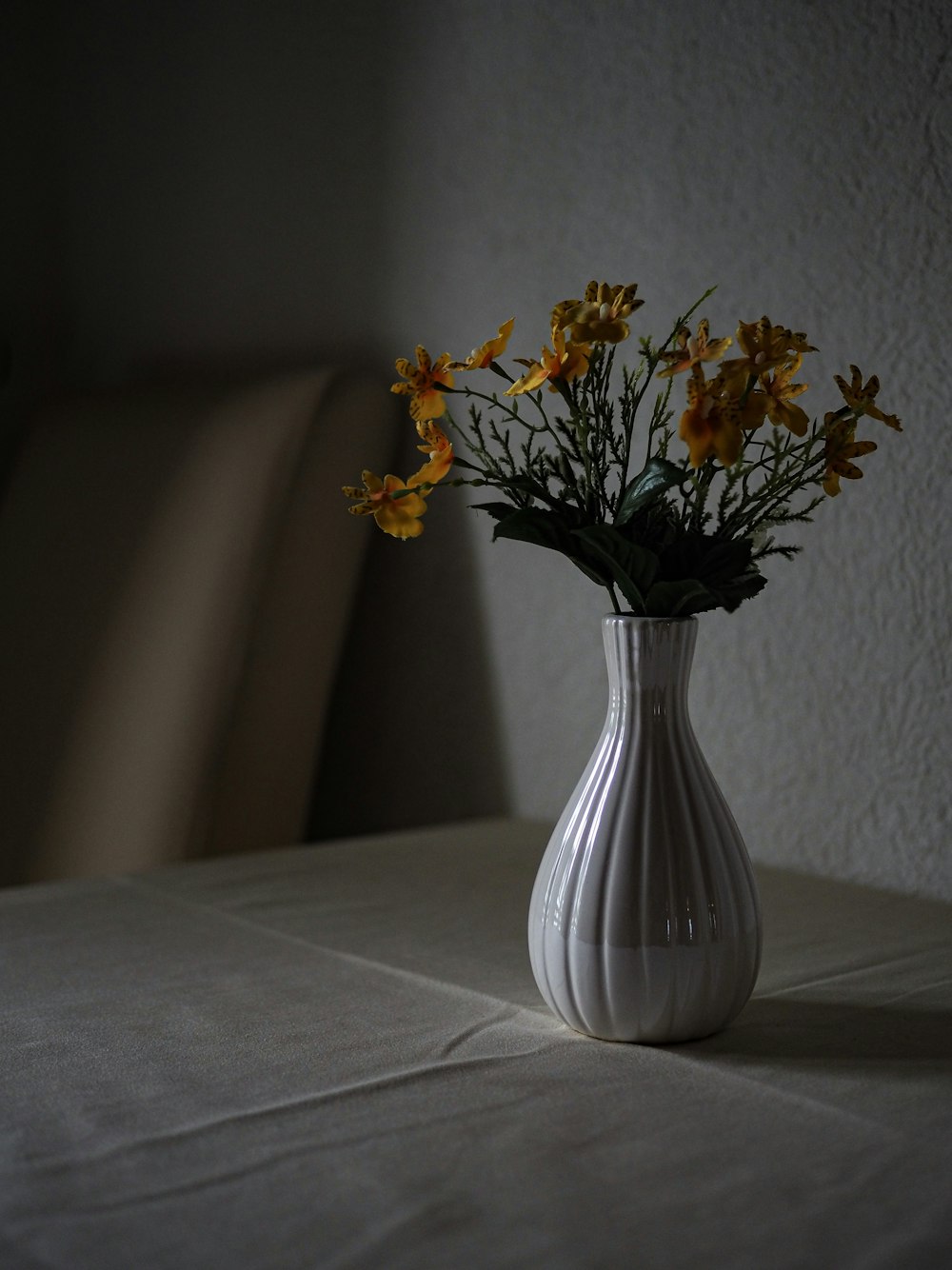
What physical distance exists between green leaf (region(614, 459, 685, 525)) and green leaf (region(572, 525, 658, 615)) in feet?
0.04

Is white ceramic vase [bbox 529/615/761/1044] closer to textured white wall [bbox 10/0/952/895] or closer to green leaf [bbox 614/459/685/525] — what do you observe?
green leaf [bbox 614/459/685/525]

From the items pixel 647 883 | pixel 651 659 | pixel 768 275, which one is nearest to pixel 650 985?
pixel 647 883

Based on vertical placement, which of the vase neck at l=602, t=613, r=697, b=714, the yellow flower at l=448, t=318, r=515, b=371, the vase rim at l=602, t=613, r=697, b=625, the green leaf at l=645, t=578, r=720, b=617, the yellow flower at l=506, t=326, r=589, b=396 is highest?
the yellow flower at l=448, t=318, r=515, b=371

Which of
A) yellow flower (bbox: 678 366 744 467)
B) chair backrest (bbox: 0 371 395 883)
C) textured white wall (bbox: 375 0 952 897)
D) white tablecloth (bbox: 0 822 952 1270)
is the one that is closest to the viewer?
white tablecloth (bbox: 0 822 952 1270)

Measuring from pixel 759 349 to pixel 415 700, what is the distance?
3.07ft

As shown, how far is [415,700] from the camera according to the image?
59.0 inches

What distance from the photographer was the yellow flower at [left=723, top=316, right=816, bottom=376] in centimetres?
60

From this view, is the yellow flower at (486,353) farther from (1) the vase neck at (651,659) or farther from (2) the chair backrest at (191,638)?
(2) the chair backrest at (191,638)

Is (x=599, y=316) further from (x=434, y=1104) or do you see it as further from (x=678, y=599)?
(x=434, y=1104)

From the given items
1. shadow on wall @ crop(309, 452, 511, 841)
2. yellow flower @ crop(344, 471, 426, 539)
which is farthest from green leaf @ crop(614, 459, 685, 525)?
shadow on wall @ crop(309, 452, 511, 841)

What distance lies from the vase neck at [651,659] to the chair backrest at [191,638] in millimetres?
755

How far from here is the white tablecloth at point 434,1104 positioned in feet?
1.60

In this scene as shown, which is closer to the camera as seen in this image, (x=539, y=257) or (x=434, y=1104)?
(x=434, y=1104)

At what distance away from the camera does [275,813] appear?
1.46 meters
